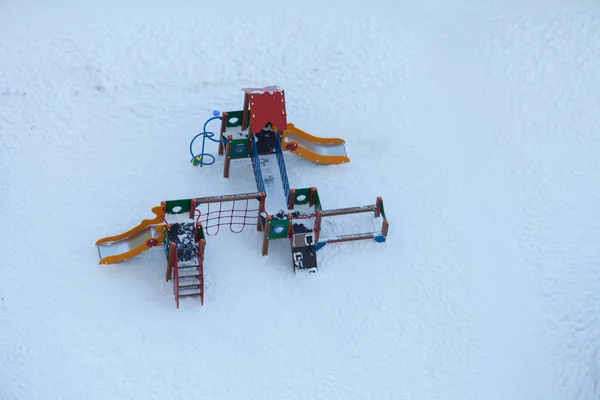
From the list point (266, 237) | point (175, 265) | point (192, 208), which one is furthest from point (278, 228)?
point (175, 265)

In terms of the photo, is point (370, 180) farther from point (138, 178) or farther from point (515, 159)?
point (138, 178)

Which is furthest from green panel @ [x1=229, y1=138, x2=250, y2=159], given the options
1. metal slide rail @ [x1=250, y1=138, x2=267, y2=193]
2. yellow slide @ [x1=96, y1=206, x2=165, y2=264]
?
yellow slide @ [x1=96, y1=206, x2=165, y2=264]

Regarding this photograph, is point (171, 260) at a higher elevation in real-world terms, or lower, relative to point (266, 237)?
lower

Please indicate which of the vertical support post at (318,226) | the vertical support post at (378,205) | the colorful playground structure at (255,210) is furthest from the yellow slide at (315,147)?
the vertical support post at (318,226)

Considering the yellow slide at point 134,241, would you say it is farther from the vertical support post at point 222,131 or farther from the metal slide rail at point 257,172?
the vertical support post at point 222,131

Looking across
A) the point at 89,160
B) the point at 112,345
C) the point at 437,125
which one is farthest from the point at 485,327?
the point at 89,160

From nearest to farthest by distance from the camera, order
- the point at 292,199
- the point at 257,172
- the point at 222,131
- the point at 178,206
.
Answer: the point at 178,206 < the point at 292,199 < the point at 257,172 < the point at 222,131

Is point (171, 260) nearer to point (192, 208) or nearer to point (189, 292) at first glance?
point (189, 292)
